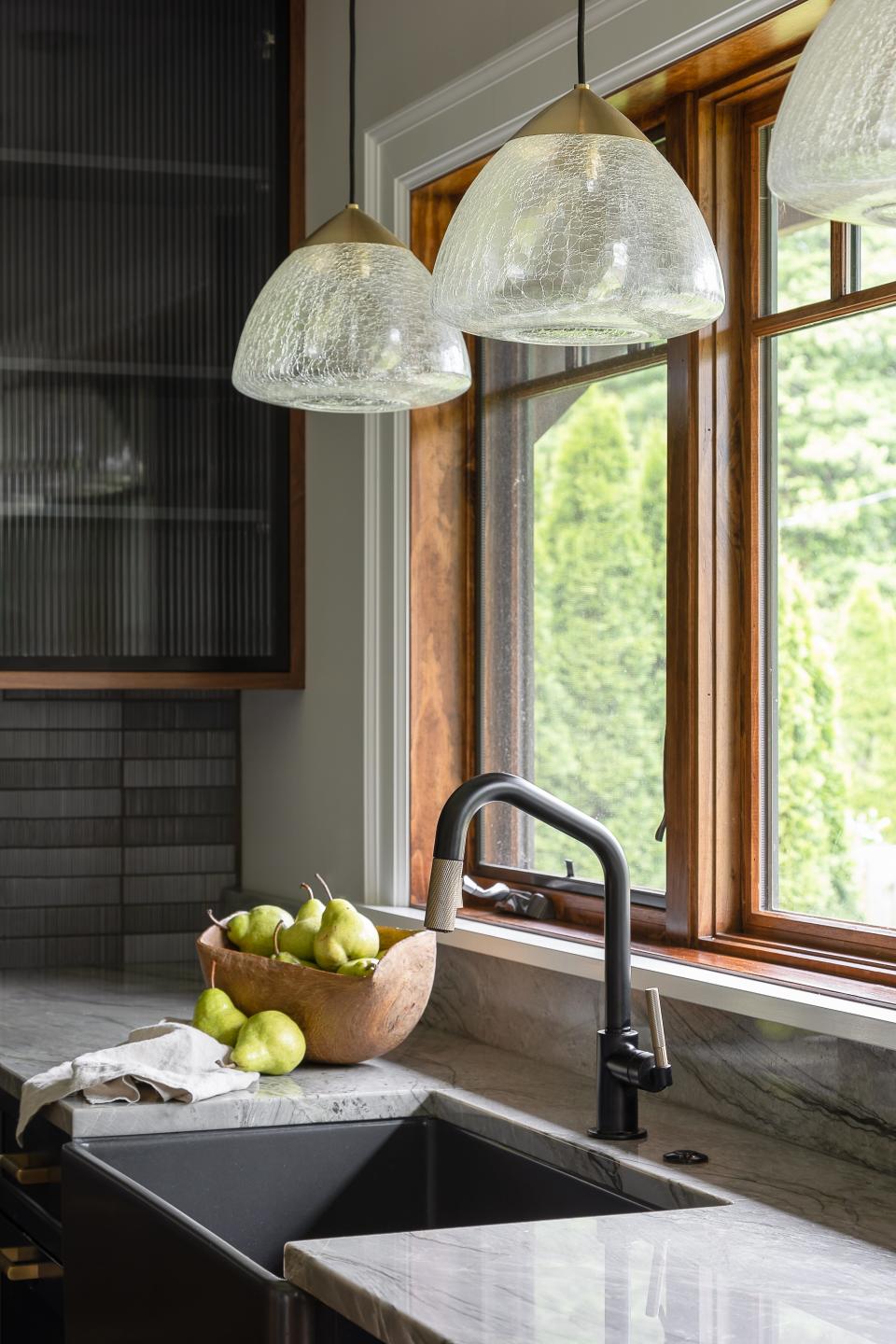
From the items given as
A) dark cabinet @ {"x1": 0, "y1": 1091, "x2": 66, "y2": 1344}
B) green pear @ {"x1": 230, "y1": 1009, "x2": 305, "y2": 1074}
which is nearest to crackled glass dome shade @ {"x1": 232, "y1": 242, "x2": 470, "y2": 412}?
green pear @ {"x1": 230, "y1": 1009, "x2": 305, "y2": 1074}

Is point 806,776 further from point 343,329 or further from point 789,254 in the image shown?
point 343,329

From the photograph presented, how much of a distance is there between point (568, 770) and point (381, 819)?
1.35 ft

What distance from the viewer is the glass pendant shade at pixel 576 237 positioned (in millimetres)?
1303

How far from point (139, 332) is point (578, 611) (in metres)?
1.04

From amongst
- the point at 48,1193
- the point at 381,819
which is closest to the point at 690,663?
the point at 381,819

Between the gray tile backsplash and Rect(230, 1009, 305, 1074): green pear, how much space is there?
50.5 inches

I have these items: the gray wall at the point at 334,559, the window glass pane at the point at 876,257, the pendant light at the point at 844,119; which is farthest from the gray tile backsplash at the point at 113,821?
the pendant light at the point at 844,119

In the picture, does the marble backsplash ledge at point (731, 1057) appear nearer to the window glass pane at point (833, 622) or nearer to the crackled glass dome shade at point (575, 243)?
the window glass pane at point (833, 622)

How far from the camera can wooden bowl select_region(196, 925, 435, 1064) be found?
2076 millimetres

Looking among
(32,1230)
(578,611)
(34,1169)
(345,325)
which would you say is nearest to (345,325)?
(345,325)

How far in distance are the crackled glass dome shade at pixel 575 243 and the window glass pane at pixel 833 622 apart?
1.83 ft

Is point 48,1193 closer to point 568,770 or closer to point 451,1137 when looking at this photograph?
point 451,1137

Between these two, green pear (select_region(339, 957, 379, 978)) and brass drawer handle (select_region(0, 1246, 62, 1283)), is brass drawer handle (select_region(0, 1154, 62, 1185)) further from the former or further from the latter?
green pear (select_region(339, 957, 379, 978))

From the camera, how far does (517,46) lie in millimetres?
→ 2299
